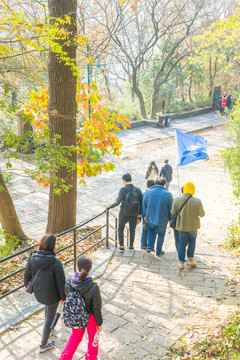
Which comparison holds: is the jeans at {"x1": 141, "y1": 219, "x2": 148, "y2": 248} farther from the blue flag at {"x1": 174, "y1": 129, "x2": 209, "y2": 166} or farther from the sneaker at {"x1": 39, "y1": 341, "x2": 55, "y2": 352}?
the sneaker at {"x1": 39, "y1": 341, "x2": 55, "y2": 352}

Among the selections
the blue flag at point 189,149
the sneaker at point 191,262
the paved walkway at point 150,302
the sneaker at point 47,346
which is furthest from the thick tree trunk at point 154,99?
the sneaker at point 47,346

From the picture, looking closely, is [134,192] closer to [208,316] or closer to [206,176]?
[208,316]

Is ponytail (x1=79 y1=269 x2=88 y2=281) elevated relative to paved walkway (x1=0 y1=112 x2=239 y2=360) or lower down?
elevated

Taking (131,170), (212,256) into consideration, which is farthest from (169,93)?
(212,256)

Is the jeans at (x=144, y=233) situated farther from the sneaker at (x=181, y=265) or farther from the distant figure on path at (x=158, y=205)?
the sneaker at (x=181, y=265)

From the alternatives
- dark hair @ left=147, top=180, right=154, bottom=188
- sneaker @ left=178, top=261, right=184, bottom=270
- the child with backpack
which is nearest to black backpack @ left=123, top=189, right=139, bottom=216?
dark hair @ left=147, top=180, right=154, bottom=188

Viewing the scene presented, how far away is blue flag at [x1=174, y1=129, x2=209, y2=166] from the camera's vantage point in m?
9.78

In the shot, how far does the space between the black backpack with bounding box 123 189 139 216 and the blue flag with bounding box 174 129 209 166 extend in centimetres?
322

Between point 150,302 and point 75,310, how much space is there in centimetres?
207

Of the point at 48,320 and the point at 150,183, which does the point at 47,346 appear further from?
the point at 150,183

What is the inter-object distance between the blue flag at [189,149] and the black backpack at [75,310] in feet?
22.5

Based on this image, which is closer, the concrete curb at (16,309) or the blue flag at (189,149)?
the concrete curb at (16,309)

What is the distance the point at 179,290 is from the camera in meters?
5.67

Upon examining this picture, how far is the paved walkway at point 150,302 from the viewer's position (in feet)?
13.5
